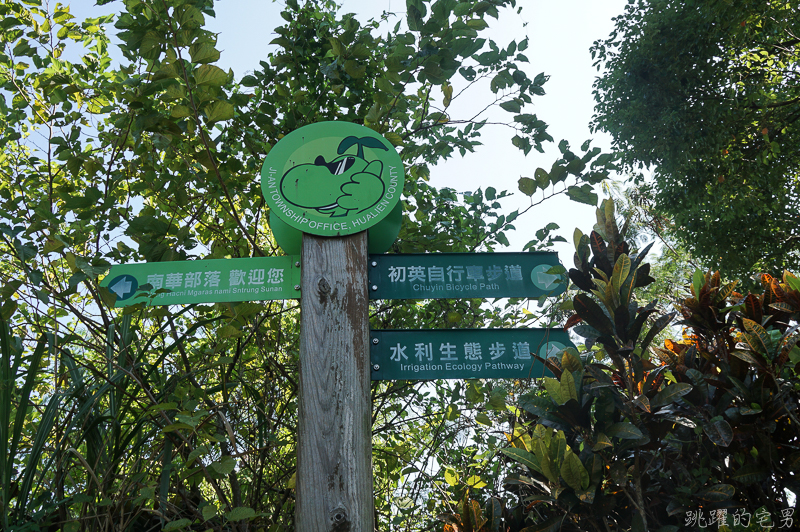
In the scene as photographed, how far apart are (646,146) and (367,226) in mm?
8579

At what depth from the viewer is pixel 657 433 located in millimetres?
1426

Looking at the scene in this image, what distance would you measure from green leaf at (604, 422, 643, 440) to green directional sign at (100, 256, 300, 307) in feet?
3.70

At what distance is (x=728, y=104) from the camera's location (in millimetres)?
8086

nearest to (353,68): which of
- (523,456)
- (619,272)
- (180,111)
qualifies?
(180,111)

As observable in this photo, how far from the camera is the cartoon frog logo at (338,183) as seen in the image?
1.91 metres

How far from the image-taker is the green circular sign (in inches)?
74.2

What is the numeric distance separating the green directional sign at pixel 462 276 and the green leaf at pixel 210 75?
0.84 meters

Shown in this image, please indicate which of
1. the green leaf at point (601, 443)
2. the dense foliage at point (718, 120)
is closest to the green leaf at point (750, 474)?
the green leaf at point (601, 443)

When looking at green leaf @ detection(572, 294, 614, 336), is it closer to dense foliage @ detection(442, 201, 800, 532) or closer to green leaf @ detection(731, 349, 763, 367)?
dense foliage @ detection(442, 201, 800, 532)

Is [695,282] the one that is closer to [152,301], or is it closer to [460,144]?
[460,144]

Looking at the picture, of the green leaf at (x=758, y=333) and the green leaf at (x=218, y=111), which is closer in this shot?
the green leaf at (x=758, y=333)

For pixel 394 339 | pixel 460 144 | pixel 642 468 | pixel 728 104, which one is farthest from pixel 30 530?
pixel 728 104

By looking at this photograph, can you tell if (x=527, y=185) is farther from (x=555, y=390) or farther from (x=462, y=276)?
(x=555, y=390)

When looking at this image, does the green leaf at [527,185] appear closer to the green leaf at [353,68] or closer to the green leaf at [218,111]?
the green leaf at [353,68]
